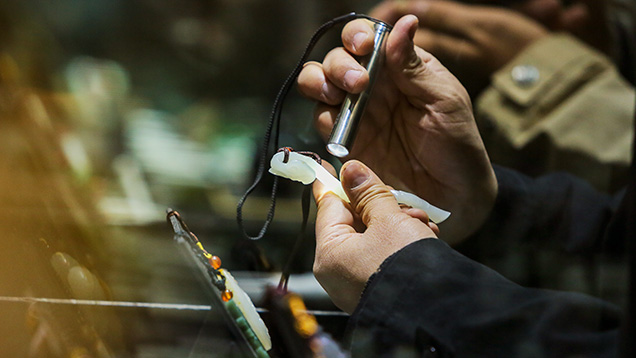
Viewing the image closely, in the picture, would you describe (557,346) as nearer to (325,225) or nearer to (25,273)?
(325,225)

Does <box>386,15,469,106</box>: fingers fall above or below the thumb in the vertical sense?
above

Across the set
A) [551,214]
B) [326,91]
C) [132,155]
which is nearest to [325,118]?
[326,91]

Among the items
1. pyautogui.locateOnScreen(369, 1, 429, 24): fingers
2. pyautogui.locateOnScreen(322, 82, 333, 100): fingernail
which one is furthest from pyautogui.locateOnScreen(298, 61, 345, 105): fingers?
pyautogui.locateOnScreen(369, 1, 429, 24): fingers

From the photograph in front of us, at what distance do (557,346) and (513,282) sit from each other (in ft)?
0.32

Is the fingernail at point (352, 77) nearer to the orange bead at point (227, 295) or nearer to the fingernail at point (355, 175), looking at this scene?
the fingernail at point (355, 175)

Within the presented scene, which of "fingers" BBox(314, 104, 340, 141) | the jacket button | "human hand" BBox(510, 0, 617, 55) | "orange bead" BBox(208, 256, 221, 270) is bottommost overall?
"orange bead" BBox(208, 256, 221, 270)

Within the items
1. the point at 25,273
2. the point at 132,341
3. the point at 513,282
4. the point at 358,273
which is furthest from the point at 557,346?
the point at 25,273

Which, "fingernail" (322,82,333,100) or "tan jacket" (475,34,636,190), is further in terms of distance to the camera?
"fingernail" (322,82,333,100)

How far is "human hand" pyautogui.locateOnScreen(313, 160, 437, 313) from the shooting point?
0.58m

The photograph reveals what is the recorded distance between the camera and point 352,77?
662 millimetres

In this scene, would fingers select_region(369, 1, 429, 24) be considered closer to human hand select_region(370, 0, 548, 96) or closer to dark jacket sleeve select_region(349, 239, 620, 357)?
human hand select_region(370, 0, 548, 96)

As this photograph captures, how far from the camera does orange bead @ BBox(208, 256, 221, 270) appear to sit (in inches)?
25.4

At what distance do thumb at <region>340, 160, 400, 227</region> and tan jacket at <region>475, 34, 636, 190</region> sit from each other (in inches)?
6.5

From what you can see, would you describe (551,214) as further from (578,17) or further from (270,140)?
(270,140)
